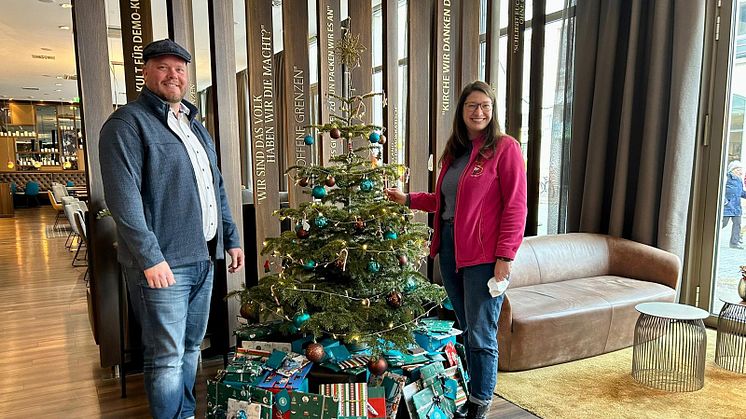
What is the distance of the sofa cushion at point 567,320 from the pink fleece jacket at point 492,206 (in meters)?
0.84

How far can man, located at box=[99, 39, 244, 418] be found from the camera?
6.07 ft

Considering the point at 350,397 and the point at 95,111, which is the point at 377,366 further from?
the point at 95,111

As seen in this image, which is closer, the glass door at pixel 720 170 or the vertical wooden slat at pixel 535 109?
the glass door at pixel 720 170

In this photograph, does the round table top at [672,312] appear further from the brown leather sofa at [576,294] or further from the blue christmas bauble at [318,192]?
the blue christmas bauble at [318,192]

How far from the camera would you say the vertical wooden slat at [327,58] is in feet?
11.1

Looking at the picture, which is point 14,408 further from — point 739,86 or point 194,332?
point 739,86


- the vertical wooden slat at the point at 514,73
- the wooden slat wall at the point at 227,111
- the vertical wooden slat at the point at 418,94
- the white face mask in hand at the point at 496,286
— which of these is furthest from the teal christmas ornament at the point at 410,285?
the vertical wooden slat at the point at 514,73

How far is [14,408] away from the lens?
2631mm

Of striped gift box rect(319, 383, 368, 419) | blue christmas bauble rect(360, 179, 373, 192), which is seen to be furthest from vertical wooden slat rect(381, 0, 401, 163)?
striped gift box rect(319, 383, 368, 419)

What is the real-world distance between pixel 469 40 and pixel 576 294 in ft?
6.27

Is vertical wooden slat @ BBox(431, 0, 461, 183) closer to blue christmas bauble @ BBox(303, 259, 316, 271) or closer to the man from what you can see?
blue christmas bauble @ BBox(303, 259, 316, 271)

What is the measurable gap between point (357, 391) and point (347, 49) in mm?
1988

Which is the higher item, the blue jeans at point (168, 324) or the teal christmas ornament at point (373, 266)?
the teal christmas ornament at point (373, 266)

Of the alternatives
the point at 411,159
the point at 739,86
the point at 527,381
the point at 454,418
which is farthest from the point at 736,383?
the point at 411,159
